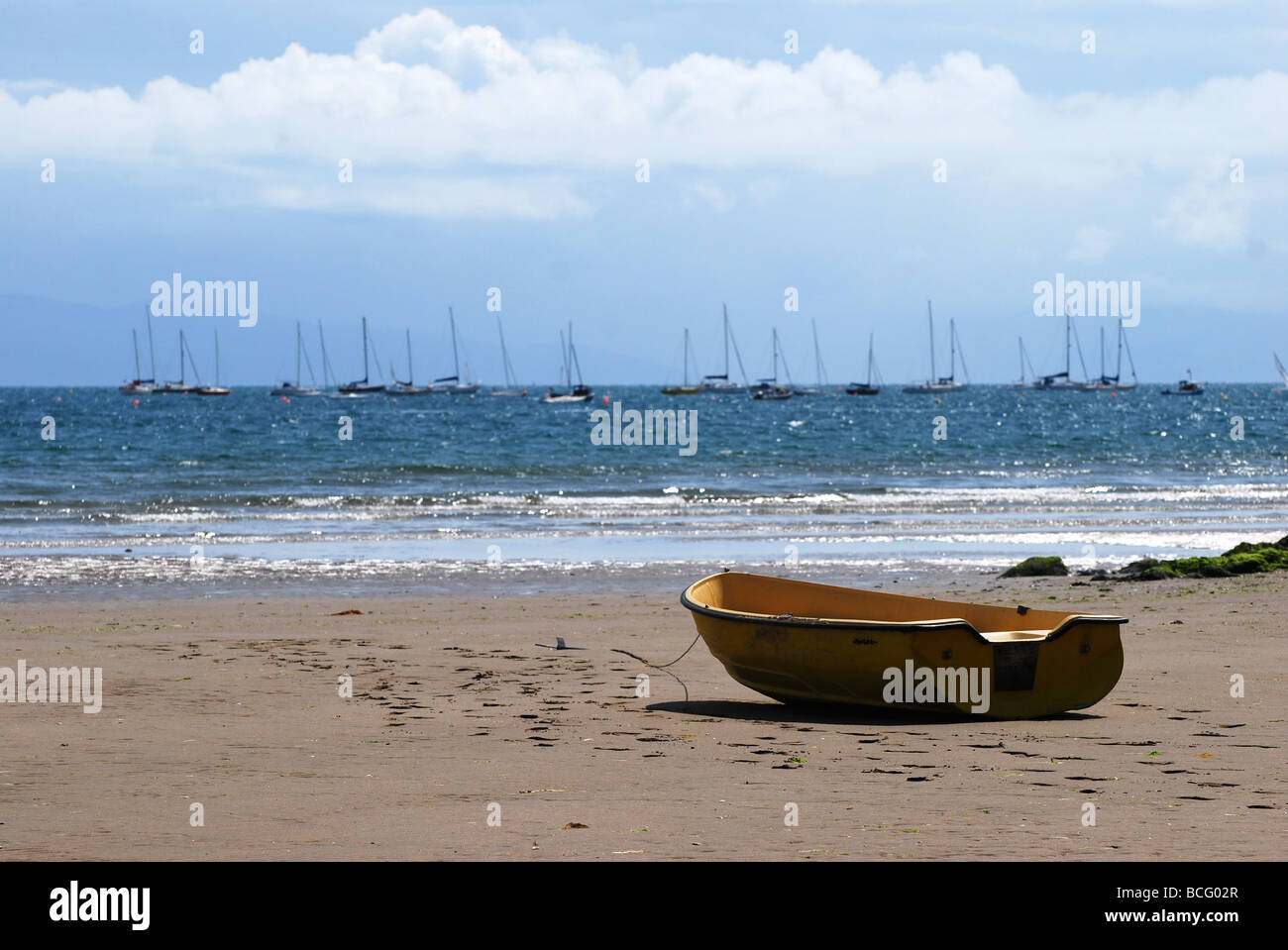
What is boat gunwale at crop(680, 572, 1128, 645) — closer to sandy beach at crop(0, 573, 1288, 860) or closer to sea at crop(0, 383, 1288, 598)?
sandy beach at crop(0, 573, 1288, 860)

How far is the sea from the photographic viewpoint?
21953 millimetres

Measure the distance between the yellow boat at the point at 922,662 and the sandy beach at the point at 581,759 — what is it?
0.21 metres

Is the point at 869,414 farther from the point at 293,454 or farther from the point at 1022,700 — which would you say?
the point at 1022,700

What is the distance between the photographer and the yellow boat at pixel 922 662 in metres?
10.3

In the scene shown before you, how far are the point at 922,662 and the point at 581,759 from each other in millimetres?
2873

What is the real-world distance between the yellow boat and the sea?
9.05 m

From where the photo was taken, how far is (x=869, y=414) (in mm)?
111125

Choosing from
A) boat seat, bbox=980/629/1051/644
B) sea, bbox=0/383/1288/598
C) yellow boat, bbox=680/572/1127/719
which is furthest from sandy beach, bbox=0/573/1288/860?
sea, bbox=0/383/1288/598

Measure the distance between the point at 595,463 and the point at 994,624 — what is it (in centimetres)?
3722

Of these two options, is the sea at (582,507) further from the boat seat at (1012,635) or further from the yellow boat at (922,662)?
the yellow boat at (922,662)

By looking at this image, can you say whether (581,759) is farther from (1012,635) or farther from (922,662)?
(1012,635)

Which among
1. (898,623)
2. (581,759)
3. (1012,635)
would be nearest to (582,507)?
(1012,635)

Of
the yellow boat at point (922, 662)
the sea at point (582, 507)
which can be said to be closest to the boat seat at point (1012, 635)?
the yellow boat at point (922, 662)
